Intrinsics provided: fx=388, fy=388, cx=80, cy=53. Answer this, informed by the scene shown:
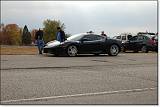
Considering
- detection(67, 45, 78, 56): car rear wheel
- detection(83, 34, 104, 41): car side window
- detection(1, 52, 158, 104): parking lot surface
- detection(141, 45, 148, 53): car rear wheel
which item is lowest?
detection(1, 52, 158, 104): parking lot surface

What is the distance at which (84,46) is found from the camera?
20453mm

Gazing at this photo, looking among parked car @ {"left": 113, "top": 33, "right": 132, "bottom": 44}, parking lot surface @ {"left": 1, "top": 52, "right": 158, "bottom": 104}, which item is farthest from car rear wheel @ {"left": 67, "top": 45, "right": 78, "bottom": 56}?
parked car @ {"left": 113, "top": 33, "right": 132, "bottom": 44}

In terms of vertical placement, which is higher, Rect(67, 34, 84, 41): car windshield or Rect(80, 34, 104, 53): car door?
Rect(67, 34, 84, 41): car windshield

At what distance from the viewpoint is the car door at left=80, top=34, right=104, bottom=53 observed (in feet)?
67.1

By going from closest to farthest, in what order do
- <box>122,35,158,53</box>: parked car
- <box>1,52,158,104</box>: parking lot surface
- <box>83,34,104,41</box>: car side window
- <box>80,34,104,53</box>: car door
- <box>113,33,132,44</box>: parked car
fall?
<box>1,52,158,104</box>: parking lot surface
<box>80,34,104,53</box>: car door
<box>83,34,104,41</box>: car side window
<box>122,35,158,53</box>: parked car
<box>113,33,132,44</box>: parked car

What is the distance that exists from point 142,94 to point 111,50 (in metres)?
13.0

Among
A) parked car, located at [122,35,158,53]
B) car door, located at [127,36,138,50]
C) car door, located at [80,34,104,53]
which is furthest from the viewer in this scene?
car door, located at [127,36,138,50]

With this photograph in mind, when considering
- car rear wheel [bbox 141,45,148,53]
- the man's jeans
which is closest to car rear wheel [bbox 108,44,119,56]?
the man's jeans

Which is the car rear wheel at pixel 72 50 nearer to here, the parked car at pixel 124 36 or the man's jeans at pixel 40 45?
the man's jeans at pixel 40 45

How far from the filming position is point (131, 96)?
8.02 metres

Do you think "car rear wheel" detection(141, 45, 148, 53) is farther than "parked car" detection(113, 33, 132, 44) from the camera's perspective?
No

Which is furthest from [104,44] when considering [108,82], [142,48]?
[108,82]

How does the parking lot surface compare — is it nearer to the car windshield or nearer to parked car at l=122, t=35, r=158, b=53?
the car windshield

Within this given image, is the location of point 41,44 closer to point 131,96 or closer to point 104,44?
point 104,44
